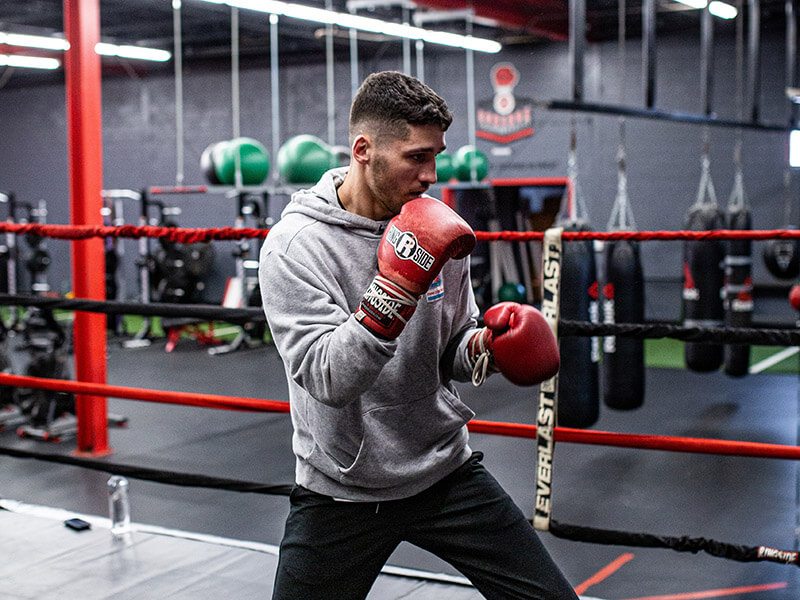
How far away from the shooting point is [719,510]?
3.82 m

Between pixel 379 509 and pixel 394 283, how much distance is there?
16.8 inches

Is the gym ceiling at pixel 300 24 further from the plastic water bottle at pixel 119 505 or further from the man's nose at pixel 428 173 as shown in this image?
the man's nose at pixel 428 173

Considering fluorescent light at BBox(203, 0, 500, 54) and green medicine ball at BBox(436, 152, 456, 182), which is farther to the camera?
green medicine ball at BBox(436, 152, 456, 182)

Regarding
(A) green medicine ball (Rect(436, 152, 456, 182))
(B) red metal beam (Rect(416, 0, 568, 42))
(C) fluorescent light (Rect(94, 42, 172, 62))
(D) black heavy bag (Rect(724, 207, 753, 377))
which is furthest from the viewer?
(C) fluorescent light (Rect(94, 42, 172, 62))

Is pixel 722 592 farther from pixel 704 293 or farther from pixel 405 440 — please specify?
pixel 704 293

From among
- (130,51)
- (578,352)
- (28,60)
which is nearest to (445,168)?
(130,51)

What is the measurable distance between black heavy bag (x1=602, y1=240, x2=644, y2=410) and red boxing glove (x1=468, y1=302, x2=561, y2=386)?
290 centimetres

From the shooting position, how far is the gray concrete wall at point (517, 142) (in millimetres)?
10031

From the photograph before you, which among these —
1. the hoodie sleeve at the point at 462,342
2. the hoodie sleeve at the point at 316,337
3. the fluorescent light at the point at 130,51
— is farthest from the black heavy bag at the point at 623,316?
the fluorescent light at the point at 130,51

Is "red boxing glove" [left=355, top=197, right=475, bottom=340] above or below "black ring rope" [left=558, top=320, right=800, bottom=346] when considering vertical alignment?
above

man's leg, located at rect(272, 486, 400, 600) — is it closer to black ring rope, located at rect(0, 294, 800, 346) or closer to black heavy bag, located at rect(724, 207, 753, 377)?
black ring rope, located at rect(0, 294, 800, 346)

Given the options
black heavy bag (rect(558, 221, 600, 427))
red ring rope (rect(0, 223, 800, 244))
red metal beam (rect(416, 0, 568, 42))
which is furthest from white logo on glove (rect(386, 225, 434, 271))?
red metal beam (rect(416, 0, 568, 42))

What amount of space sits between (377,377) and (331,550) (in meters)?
0.32

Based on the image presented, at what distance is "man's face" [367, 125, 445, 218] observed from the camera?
138 cm
